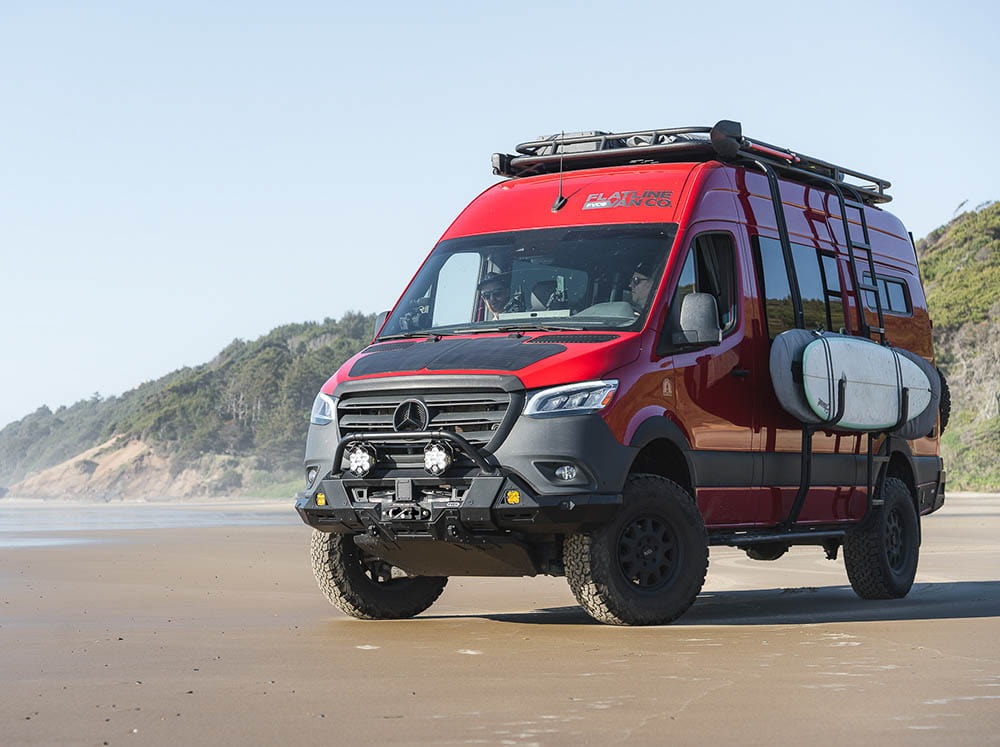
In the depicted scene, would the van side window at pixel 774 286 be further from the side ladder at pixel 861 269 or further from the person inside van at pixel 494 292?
the person inside van at pixel 494 292

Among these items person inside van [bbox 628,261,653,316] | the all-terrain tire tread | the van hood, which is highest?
person inside van [bbox 628,261,653,316]

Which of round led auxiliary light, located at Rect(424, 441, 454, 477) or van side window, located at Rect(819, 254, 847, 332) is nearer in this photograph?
round led auxiliary light, located at Rect(424, 441, 454, 477)

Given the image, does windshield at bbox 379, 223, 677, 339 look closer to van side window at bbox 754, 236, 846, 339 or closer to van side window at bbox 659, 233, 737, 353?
van side window at bbox 659, 233, 737, 353

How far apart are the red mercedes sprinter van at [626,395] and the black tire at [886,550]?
0.02m

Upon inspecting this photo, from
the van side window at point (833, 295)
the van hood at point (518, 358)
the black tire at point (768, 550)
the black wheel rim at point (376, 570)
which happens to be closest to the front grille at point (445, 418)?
the van hood at point (518, 358)

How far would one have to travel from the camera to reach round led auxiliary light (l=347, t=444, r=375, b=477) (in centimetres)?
1028

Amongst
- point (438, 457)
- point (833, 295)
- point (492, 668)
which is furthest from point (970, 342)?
point (492, 668)

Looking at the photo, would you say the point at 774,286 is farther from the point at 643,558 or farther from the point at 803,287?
the point at 643,558

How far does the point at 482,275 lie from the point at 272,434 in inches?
3212

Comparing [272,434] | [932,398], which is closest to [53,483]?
[272,434]

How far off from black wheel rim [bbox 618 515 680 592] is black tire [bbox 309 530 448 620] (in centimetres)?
191

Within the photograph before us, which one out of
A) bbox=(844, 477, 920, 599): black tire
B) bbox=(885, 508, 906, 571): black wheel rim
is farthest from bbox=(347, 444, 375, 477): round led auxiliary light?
bbox=(885, 508, 906, 571): black wheel rim

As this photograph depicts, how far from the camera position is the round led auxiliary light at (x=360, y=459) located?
10281 millimetres

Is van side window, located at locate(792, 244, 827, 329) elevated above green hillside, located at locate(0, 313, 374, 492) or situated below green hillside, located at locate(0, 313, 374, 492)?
below
